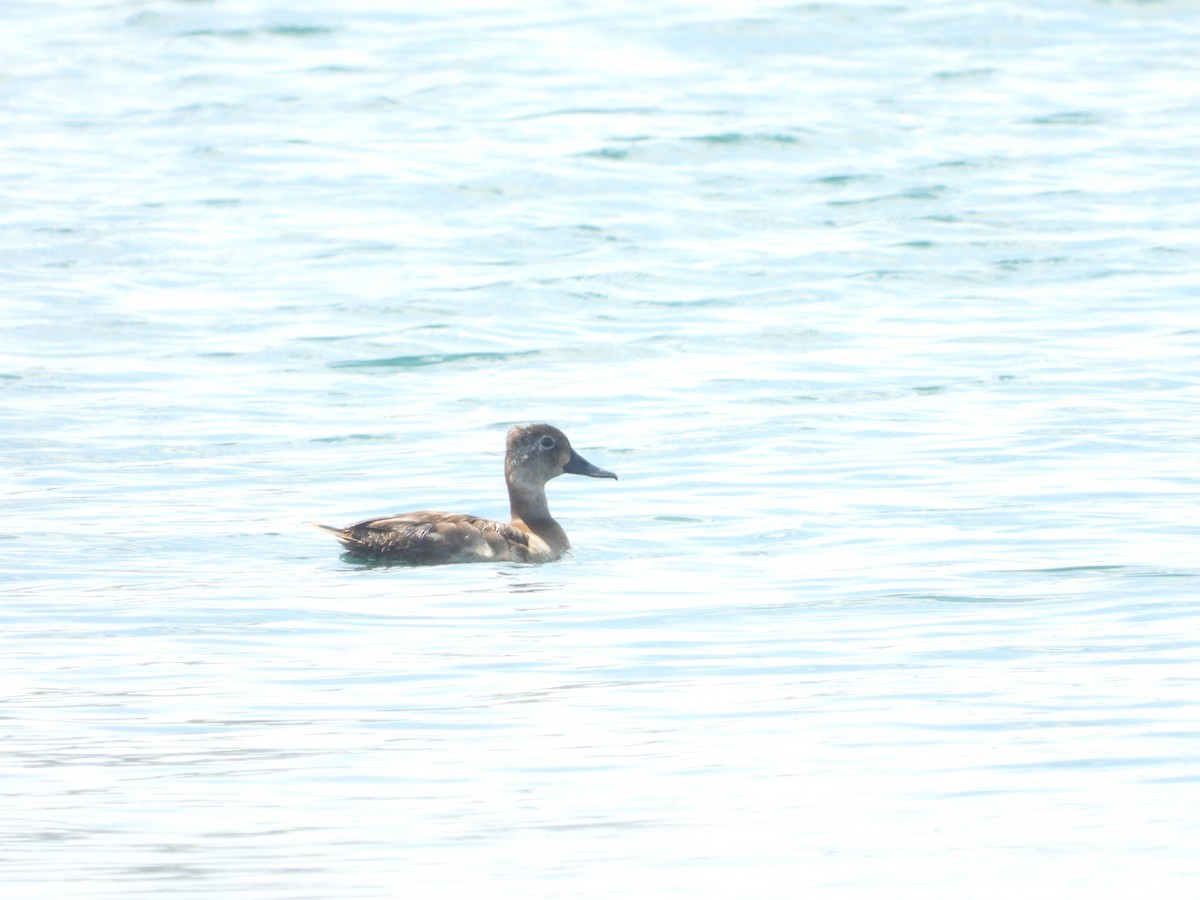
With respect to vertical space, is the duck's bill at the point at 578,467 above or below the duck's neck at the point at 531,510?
above

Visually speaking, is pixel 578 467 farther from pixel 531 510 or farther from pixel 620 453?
pixel 620 453

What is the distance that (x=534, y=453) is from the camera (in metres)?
11.8

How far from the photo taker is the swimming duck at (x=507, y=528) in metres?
10.5

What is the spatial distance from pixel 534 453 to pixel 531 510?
12.4 inches

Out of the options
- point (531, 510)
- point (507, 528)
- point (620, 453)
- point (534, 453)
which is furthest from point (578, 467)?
point (620, 453)

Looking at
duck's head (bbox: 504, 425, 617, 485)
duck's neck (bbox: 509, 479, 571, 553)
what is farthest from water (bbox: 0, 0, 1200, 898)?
duck's head (bbox: 504, 425, 617, 485)

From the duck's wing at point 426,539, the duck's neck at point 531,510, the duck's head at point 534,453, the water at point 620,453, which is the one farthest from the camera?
the duck's head at point 534,453

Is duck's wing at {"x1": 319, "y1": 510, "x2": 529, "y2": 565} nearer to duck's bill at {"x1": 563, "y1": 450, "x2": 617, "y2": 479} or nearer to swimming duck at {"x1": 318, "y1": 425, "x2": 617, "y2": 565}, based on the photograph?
swimming duck at {"x1": 318, "y1": 425, "x2": 617, "y2": 565}

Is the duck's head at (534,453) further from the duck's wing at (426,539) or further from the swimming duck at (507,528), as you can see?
the duck's wing at (426,539)

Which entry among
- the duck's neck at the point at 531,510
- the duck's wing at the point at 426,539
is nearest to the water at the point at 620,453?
the duck's wing at the point at 426,539

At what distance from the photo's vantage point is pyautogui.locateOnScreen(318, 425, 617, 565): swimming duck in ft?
34.4

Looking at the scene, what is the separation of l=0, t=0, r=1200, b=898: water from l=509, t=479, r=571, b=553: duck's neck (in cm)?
26

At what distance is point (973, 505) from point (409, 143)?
17.1m

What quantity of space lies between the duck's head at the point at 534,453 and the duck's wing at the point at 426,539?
0.82 metres
